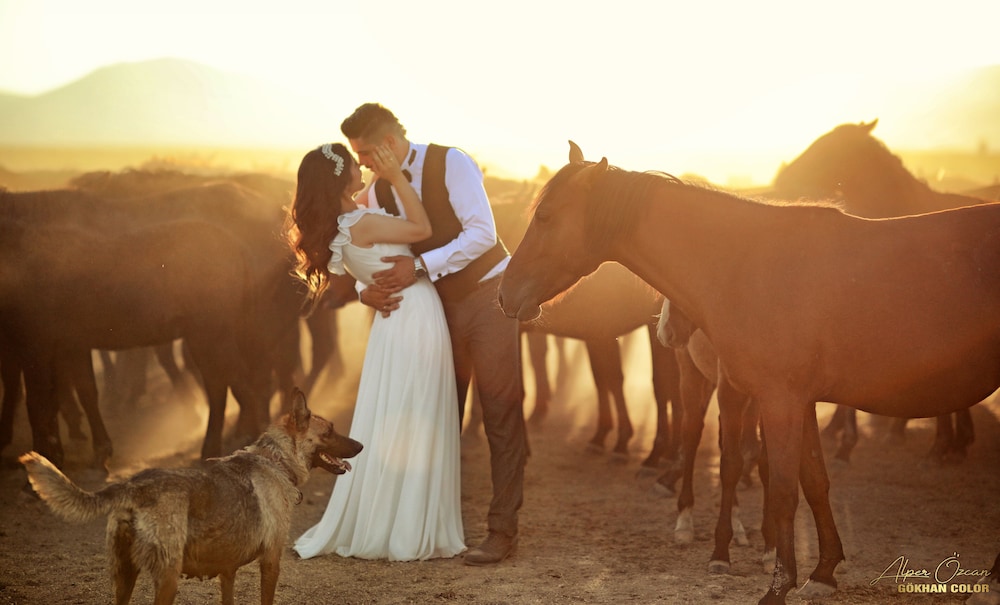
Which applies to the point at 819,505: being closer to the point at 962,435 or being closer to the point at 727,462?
the point at 727,462

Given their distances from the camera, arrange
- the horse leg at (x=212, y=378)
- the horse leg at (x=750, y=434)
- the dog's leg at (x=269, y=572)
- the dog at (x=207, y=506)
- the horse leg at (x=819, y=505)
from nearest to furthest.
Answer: the dog at (x=207, y=506)
the dog's leg at (x=269, y=572)
the horse leg at (x=819, y=505)
the horse leg at (x=750, y=434)
the horse leg at (x=212, y=378)

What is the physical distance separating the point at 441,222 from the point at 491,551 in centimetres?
195

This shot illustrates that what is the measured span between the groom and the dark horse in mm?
697

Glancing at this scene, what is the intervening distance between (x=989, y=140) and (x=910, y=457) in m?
18.5

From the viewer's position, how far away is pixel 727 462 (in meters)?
5.83

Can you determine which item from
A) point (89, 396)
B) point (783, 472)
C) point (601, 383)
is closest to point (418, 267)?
point (783, 472)

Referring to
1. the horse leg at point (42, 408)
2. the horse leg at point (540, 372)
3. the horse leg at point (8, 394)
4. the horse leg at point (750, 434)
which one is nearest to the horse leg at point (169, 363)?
the horse leg at point (8, 394)

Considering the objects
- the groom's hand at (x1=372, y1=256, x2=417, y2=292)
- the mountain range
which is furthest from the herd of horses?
the mountain range

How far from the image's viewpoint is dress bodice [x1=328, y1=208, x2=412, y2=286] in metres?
5.53

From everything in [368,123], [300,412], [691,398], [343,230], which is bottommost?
[691,398]

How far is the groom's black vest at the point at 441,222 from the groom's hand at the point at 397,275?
223 millimetres

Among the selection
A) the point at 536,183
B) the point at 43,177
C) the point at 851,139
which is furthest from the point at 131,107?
the point at 851,139

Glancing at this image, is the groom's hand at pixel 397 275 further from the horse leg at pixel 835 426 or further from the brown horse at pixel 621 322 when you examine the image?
the horse leg at pixel 835 426

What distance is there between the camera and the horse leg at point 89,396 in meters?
8.12
